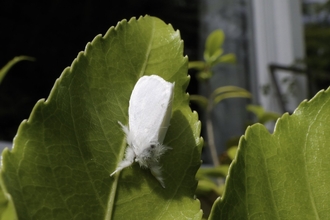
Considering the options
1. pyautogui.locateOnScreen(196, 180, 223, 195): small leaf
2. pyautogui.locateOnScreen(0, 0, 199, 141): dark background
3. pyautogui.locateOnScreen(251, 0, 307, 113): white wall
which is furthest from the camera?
pyautogui.locateOnScreen(251, 0, 307, 113): white wall

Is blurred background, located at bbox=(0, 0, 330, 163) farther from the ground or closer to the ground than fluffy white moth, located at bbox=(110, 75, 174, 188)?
closer to the ground

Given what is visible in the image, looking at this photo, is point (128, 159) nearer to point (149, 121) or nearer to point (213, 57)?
point (149, 121)

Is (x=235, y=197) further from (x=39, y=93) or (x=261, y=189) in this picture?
(x=39, y=93)

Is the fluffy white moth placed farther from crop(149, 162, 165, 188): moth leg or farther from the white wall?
the white wall

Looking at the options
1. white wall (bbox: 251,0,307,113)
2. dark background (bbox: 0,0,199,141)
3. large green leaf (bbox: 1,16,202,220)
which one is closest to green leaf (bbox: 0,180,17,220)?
large green leaf (bbox: 1,16,202,220)

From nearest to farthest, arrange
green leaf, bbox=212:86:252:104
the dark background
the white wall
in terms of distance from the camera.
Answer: green leaf, bbox=212:86:252:104
the dark background
the white wall

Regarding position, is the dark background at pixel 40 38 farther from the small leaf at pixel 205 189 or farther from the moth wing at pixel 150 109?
the moth wing at pixel 150 109
